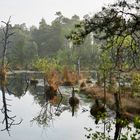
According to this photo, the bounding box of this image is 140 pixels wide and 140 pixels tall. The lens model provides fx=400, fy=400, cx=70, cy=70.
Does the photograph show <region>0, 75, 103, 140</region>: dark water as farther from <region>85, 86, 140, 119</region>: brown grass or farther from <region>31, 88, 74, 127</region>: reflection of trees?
<region>85, 86, 140, 119</region>: brown grass

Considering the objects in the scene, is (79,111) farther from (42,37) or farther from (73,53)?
(42,37)

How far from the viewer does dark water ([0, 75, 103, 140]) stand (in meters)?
21.8

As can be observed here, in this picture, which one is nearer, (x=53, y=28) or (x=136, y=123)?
(x=136, y=123)

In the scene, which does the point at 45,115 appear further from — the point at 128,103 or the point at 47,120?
the point at 128,103

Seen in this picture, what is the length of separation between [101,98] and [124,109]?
292 inches

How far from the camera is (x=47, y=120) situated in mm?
27031

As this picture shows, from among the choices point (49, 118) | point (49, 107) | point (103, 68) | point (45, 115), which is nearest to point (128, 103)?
point (103, 68)

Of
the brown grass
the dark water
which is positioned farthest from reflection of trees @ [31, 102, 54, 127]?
the brown grass

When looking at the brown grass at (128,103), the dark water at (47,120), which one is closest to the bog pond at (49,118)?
the dark water at (47,120)

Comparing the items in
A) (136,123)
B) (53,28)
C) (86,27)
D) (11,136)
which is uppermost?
(53,28)

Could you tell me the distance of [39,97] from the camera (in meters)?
37.9

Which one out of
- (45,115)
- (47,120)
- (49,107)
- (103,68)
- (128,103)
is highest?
(103,68)

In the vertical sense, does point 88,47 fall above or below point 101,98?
above

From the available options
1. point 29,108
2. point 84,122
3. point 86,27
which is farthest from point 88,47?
point 86,27
